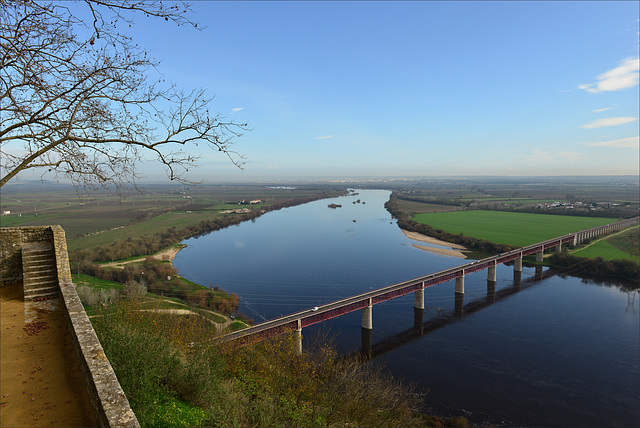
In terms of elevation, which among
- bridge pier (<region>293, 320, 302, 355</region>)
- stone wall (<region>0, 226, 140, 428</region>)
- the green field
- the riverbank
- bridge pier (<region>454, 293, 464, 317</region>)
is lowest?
bridge pier (<region>454, 293, 464, 317</region>)

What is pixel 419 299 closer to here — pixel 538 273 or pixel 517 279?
pixel 517 279

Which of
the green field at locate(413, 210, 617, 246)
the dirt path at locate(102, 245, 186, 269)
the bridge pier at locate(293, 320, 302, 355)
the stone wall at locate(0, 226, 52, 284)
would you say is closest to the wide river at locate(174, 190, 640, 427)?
the dirt path at locate(102, 245, 186, 269)

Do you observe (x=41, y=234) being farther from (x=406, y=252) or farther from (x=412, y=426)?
(x=406, y=252)

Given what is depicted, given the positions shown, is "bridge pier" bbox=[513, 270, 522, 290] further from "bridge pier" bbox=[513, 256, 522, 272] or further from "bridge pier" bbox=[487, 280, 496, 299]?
"bridge pier" bbox=[487, 280, 496, 299]

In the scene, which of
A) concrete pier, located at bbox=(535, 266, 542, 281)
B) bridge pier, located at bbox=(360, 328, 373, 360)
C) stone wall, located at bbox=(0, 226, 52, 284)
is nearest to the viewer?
stone wall, located at bbox=(0, 226, 52, 284)

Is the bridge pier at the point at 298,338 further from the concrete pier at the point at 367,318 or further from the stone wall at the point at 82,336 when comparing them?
the stone wall at the point at 82,336

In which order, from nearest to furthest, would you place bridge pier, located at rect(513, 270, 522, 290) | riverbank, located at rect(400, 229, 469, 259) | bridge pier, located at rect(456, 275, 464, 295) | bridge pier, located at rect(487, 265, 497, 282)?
bridge pier, located at rect(456, 275, 464, 295)
bridge pier, located at rect(487, 265, 497, 282)
bridge pier, located at rect(513, 270, 522, 290)
riverbank, located at rect(400, 229, 469, 259)

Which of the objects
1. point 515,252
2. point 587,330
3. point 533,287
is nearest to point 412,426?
point 587,330
